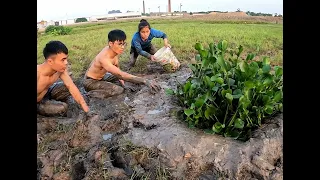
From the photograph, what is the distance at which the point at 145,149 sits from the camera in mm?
2473

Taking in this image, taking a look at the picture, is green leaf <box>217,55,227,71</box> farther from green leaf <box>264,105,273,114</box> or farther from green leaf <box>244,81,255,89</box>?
green leaf <box>264,105,273,114</box>

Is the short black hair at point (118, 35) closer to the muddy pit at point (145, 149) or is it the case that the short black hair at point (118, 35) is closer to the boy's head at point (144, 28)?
the boy's head at point (144, 28)

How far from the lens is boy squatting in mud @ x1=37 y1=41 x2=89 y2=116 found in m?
2.52

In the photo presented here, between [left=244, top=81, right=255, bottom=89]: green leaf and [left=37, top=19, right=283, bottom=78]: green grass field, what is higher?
[left=37, top=19, right=283, bottom=78]: green grass field

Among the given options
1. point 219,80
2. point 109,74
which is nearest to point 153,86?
point 109,74

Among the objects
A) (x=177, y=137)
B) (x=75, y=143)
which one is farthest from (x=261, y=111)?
(x=75, y=143)

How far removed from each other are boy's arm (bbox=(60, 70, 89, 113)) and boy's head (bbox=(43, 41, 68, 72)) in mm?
76

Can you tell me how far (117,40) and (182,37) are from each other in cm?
45

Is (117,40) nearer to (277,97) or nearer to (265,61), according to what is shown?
(265,61)

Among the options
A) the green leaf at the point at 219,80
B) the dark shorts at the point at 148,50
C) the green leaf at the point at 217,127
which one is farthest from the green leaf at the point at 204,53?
the green leaf at the point at 217,127

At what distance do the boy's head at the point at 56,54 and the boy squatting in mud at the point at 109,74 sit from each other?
0.28 meters

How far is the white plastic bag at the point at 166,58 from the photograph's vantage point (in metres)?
2.88

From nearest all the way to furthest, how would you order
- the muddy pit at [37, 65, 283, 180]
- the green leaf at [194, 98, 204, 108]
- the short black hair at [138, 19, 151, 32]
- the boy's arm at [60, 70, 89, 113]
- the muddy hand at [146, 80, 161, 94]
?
1. the muddy pit at [37, 65, 283, 180]
2. the green leaf at [194, 98, 204, 108]
3. the boy's arm at [60, 70, 89, 113]
4. the short black hair at [138, 19, 151, 32]
5. the muddy hand at [146, 80, 161, 94]

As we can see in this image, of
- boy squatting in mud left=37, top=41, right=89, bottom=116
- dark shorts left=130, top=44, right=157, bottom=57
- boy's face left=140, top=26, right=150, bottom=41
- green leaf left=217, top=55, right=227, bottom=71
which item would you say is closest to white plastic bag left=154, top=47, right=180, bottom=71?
dark shorts left=130, top=44, right=157, bottom=57
